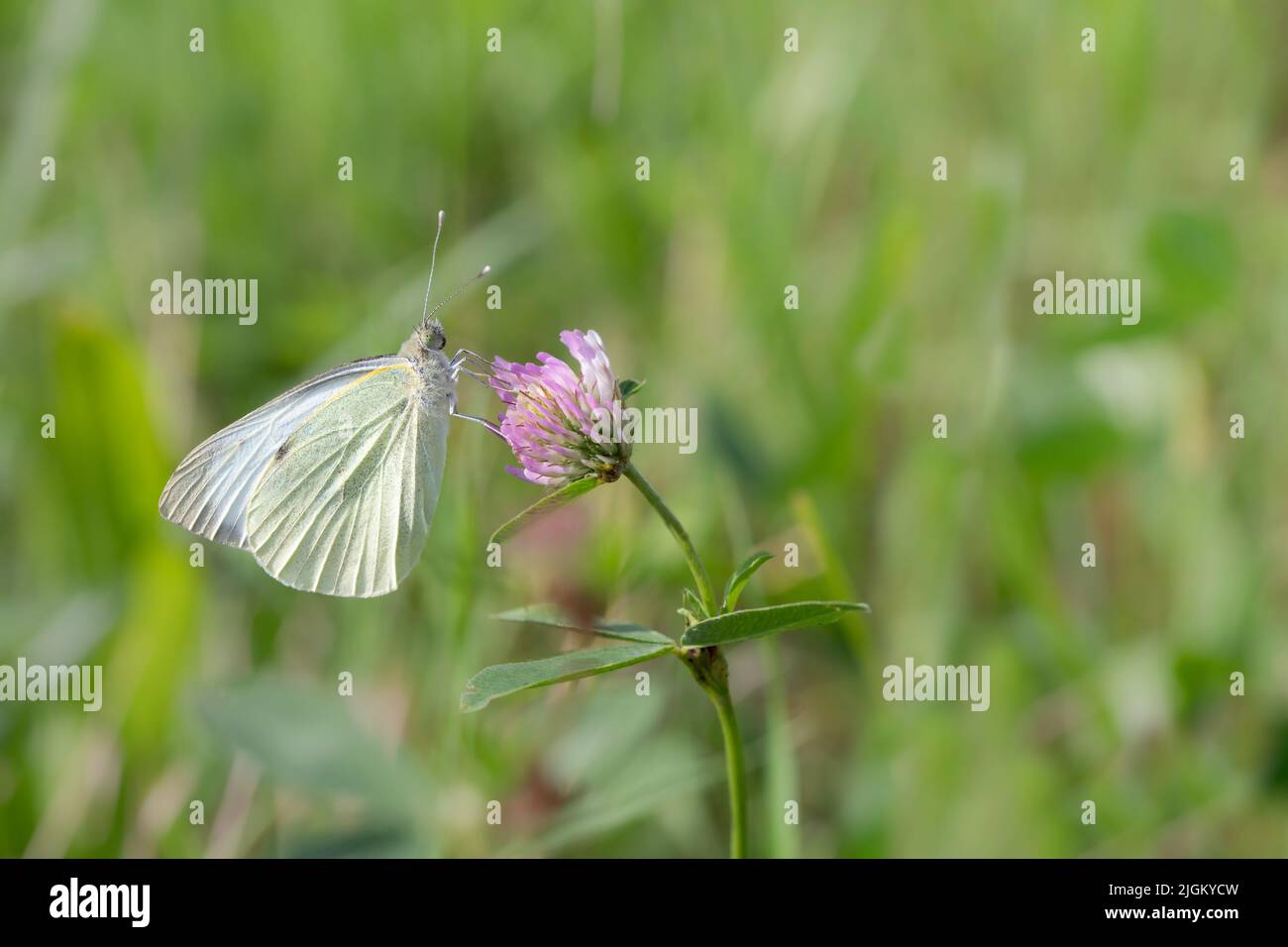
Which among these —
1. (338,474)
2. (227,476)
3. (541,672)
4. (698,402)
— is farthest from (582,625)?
(698,402)

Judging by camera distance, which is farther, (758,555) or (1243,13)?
(1243,13)

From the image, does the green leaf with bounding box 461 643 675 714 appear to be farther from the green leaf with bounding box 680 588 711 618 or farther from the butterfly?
the butterfly

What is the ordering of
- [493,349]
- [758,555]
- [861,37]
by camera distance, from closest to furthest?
1. [758,555]
2. [493,349]
3. [861,37]

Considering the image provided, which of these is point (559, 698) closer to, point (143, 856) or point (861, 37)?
point (143, 856)

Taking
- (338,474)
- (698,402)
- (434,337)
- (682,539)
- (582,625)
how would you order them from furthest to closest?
(698,402) < (338,474) < (434,337) < (582,625) < (682,539)

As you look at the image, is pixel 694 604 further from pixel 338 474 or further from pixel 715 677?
pixel 338 474

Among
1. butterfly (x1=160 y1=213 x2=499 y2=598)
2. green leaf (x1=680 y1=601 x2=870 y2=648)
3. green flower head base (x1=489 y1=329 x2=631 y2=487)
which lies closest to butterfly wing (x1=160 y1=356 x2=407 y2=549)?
butterfly (x1=160 y1=213 x2=499 y2=598)
